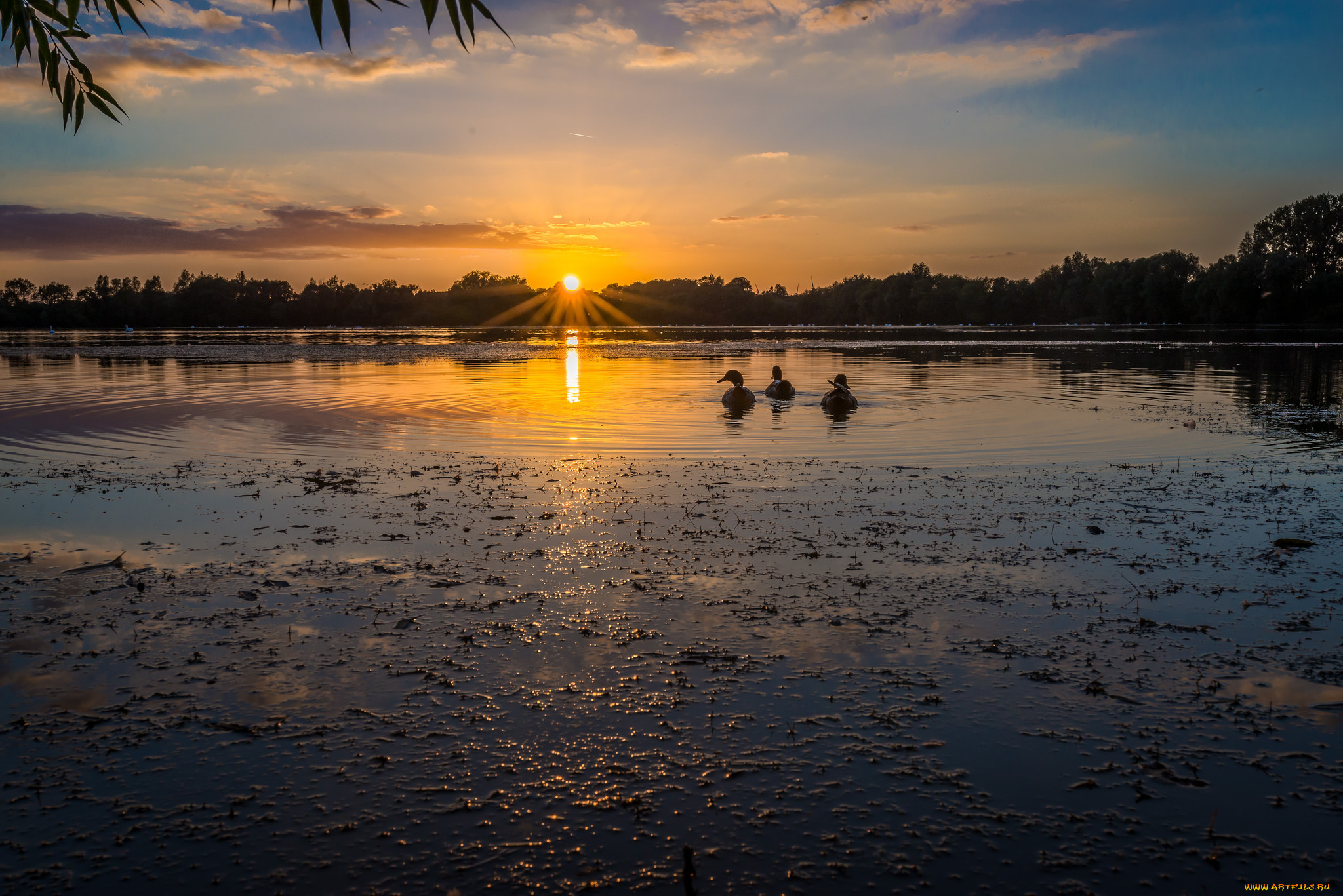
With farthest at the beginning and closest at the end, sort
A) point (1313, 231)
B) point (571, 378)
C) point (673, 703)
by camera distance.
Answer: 1. point (1313, 231)
2. point (571, 378)
3. point (673, 703)

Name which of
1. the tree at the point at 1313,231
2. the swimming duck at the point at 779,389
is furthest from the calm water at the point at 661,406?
the tree at the point at 1313,231

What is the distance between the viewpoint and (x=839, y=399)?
2378 centimetres

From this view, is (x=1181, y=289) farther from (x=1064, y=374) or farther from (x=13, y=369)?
(x=13, y=369)

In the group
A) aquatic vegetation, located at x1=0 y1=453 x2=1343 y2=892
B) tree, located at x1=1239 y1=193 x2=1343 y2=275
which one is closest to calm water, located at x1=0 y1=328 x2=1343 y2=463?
aquatic vegetation, located at x1=0 y1=453 x2=1343 y2=892

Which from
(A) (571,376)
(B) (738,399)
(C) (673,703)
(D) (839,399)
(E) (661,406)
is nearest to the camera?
(C) (673,703)

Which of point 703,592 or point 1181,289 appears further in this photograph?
point 1181,289

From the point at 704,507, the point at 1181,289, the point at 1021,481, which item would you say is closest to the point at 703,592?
the point at 704,507

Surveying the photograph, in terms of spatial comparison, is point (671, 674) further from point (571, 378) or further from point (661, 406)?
point (571, 378)

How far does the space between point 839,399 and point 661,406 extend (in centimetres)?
540

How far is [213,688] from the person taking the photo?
6.20 metres

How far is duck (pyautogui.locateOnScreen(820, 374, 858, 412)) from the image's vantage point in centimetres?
2366

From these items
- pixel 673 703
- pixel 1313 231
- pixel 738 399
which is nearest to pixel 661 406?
pixel 738 399

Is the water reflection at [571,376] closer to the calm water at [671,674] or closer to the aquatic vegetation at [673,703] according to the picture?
the calm water at [671,674]

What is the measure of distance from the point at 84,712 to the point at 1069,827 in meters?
6.46
